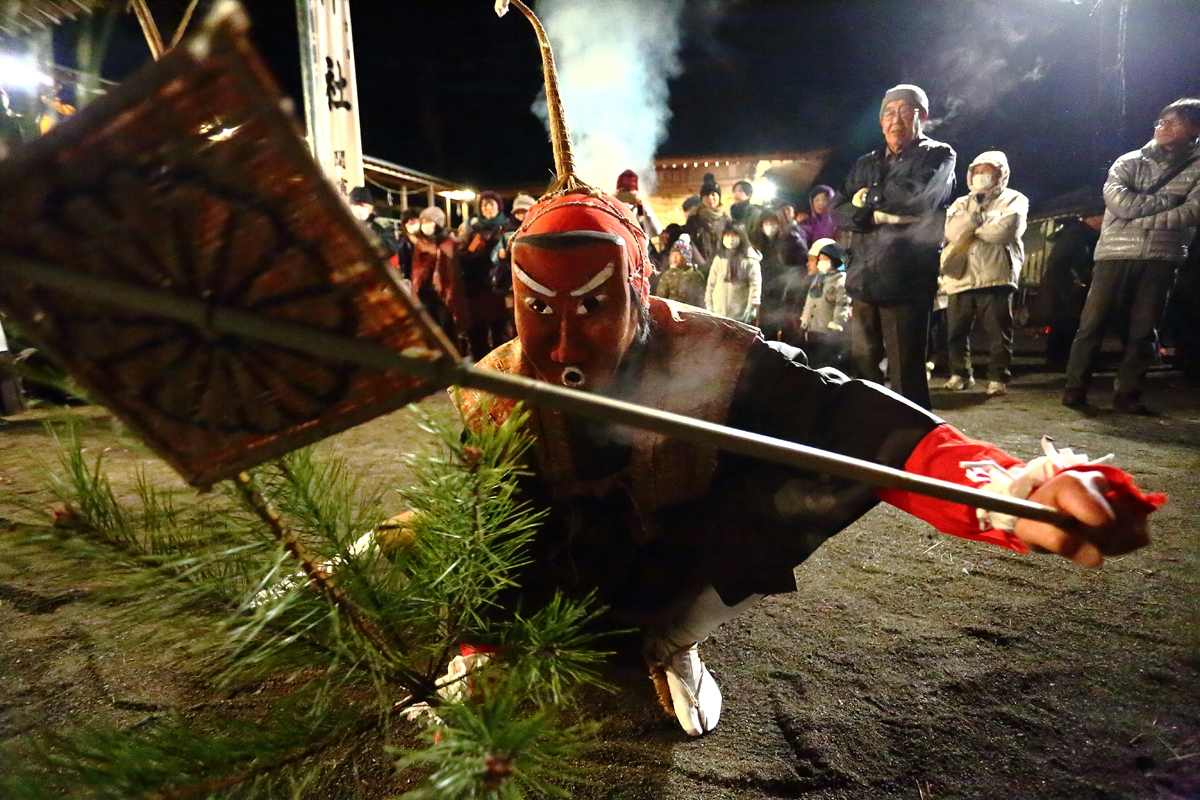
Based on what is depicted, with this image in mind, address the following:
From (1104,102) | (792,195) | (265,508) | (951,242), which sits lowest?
(265,508)

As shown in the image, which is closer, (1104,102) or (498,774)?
(498,774)

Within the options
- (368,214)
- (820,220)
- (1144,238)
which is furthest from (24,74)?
(820,220)

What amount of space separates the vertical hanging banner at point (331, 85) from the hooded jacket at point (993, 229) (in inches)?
233

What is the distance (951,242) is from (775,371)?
4.89 m

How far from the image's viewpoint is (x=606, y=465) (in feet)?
5.24

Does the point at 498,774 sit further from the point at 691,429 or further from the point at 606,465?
the point at 606,465

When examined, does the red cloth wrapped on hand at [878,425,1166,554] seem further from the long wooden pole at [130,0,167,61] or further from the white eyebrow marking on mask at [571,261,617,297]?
the long wooden pole at [130,0,167,61]

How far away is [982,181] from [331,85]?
6.45 meters

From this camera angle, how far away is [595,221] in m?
1.44

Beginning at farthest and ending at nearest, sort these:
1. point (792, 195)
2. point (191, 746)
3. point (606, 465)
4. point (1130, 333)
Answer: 1. point (792, 195)
2. point (1130, 333)
3. point (606, 465)
4. point (191, 746)

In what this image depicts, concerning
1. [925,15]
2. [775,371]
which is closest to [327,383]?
[775,371]

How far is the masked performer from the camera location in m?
1.38

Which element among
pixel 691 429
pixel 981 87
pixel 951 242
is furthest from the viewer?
pixel 981 87

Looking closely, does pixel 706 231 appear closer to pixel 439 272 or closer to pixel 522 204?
pixel 522 204
